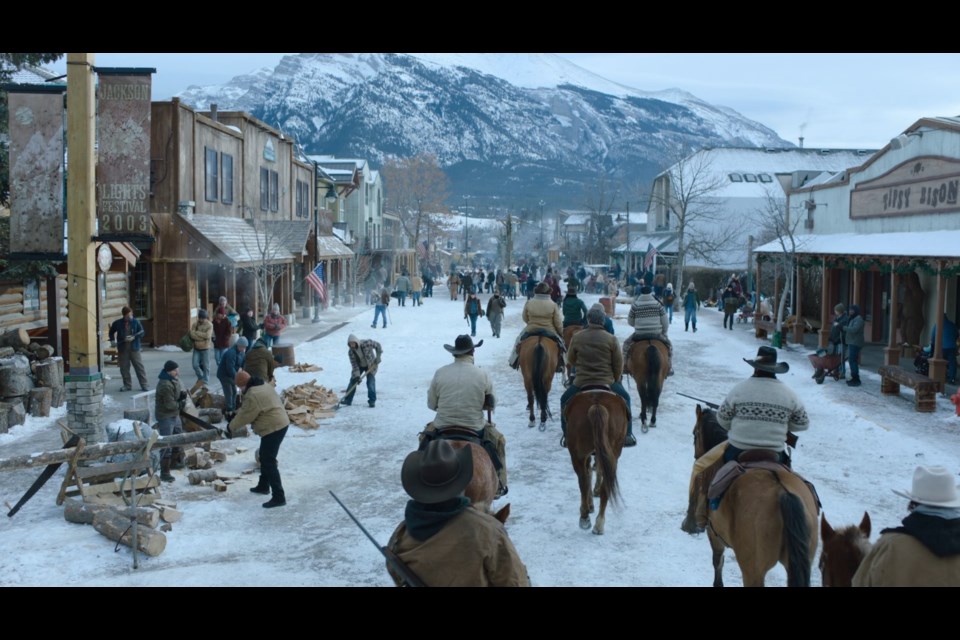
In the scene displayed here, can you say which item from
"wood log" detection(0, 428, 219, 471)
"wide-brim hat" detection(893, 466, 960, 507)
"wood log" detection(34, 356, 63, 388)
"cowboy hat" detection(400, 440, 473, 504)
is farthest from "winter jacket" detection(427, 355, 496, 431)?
"wood log" detection(34, 356, 63, 388)

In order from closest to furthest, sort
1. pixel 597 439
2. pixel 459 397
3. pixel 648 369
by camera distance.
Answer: pixel 459 397 → pixel 597 439 → pixel 648 369

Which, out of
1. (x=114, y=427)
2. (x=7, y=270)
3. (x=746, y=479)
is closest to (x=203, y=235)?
(x=7, y=270)

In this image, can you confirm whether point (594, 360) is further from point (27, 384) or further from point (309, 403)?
point (27, 384)

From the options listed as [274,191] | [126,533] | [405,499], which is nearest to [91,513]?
[126,533]

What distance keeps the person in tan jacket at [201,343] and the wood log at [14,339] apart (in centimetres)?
295

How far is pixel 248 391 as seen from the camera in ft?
31.2

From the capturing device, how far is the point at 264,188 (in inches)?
1197

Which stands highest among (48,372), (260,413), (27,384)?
(260,413)

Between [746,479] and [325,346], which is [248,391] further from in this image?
[325,346]

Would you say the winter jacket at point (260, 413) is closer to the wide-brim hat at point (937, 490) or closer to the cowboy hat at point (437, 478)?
the cowboy hat at point (437, 478)

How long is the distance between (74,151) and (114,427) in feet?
11.7

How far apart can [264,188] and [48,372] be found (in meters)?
17.1

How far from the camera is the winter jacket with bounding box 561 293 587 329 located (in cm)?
1616

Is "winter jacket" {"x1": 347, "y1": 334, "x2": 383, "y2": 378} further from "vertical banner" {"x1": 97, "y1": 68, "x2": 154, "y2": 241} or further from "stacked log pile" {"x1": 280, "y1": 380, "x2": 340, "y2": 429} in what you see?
"vertical banner" {"x1": 97, "y1": 68, "x2": 154, "y2": 241}
